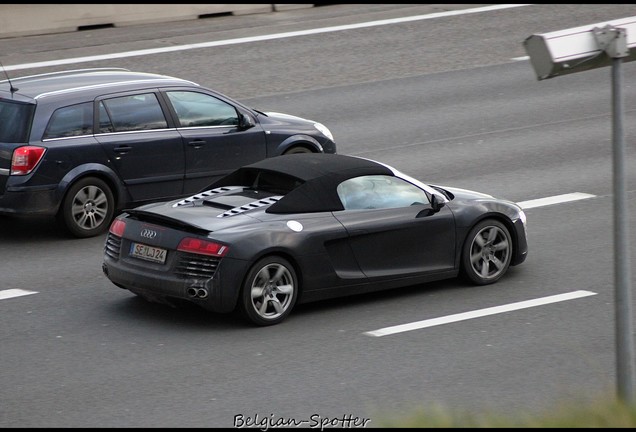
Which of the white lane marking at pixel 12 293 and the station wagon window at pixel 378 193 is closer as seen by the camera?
the station wagon window at pixel 378 193

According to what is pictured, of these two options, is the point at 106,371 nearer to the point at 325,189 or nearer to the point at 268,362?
the point at 268,362

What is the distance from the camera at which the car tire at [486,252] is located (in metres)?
11.8

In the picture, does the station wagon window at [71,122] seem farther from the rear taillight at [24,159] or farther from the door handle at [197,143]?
the door handle at [197,143]

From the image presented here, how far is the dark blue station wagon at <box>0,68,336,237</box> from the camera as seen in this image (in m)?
13.5

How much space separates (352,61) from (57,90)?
1045 cm

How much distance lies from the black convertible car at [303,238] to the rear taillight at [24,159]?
2474 millimetres

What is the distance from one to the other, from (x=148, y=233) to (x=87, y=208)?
316cm

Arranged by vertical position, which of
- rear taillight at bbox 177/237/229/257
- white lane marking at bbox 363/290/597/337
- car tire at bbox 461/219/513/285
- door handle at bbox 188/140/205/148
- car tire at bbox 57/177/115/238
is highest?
door handle at bbox 188/140/205/148

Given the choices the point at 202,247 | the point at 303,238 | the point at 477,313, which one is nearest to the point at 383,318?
the point at 477,313

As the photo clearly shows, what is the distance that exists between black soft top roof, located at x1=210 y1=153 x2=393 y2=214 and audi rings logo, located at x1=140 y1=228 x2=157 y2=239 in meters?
1.04

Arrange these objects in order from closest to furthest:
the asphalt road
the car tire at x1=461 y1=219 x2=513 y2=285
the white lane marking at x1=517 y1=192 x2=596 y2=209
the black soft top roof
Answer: the asphalt road → the black soft top roof → the car tire at x1=461 y1=219 x2=513 y2=285 → the white lane marking at x1=517 y1=192 x2=596 y2=209

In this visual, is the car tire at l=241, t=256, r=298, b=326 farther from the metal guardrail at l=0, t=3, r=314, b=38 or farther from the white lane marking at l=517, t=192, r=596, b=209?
the metal guardrail at l=0, t=3, r=314, b=38

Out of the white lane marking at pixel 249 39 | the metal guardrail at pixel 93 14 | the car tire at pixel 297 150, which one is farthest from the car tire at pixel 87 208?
the metal guardrail at pixel 93 14

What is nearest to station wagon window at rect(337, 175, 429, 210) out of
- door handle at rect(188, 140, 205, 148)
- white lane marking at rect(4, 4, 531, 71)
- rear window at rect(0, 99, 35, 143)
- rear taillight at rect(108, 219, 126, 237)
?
rear taillight at rect(108, 219, 126, 237)
